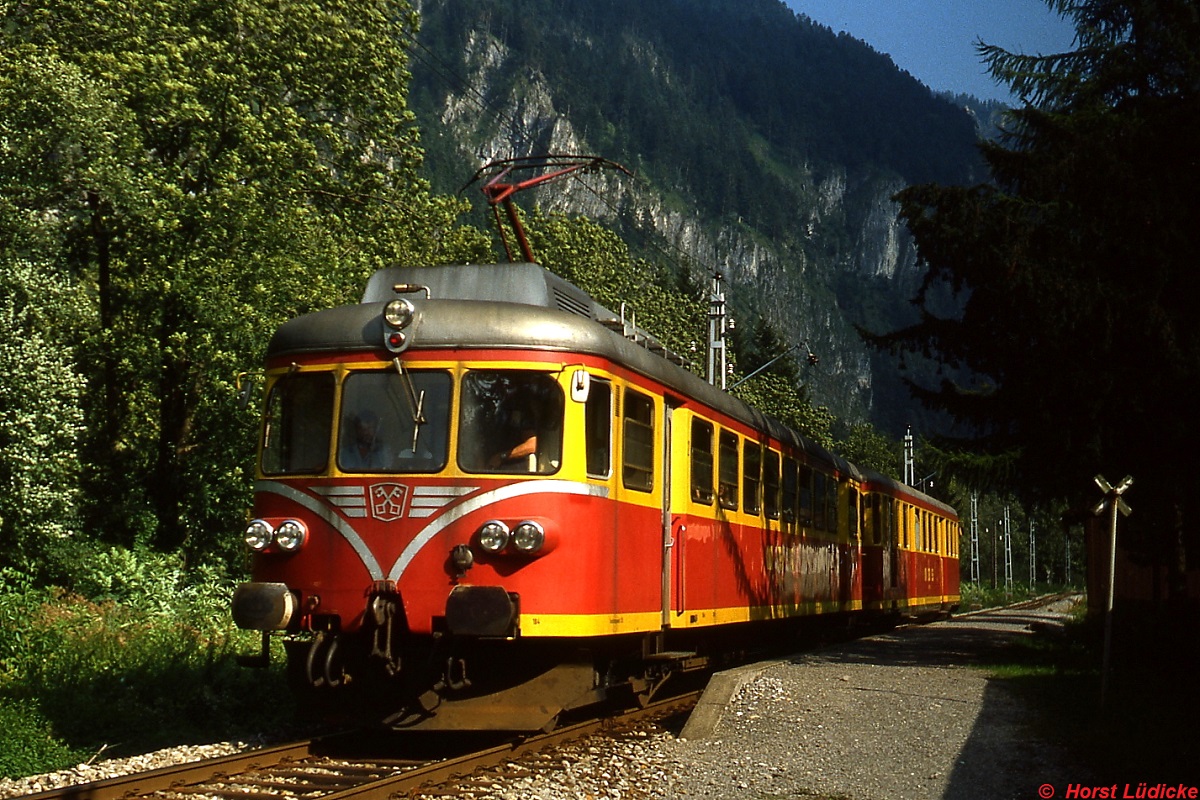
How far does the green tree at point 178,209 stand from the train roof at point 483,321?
34.0 ft

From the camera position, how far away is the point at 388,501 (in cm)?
→ 958

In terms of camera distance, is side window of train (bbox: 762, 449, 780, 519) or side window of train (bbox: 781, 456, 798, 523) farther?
side window of train (bbox: 781, 456, 798, 523)

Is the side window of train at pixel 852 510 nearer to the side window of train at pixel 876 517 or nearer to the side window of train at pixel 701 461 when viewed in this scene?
the side window of train at pixel 876 517

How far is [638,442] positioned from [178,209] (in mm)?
14212

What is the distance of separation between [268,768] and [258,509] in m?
1.92

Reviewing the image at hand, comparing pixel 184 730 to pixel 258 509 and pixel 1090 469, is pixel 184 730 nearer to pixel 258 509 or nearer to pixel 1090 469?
pixel 258 509

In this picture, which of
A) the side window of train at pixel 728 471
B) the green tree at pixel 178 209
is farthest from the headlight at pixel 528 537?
the green tree at pixel 178 209

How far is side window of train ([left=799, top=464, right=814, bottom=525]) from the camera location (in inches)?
666

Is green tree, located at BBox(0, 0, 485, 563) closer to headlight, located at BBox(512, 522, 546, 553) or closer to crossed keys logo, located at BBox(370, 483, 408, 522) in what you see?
crossed keys logo, located at BBox(370, 483, 408, 522)

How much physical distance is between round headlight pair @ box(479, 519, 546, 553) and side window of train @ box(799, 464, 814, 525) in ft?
26.3

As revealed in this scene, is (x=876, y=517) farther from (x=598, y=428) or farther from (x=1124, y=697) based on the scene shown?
(x=598, y=428)

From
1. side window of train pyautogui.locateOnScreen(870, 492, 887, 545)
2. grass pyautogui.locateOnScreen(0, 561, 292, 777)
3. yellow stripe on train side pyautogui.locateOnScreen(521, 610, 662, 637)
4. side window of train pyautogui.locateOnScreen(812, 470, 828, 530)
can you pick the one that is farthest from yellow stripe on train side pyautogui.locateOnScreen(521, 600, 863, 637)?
side window of train pyautogui.locateOnScreen(870, 492, 887, 545)

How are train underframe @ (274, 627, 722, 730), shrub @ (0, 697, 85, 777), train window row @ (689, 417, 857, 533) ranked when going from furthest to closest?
1. train window row @ (689, 417, 857, 533)
2. shrub @ (0, 697, 85, 777)
3. train underframe @ (274, 627, 722, 730)

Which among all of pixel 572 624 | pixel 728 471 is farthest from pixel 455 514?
pixel 728 471
